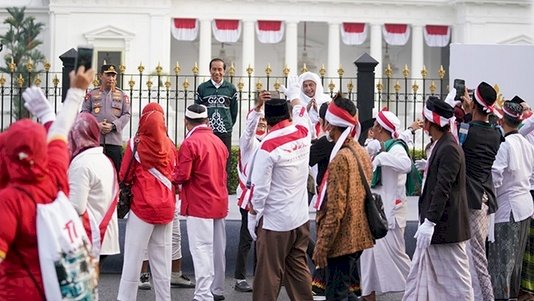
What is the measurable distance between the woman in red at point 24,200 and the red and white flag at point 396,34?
44.2 metres

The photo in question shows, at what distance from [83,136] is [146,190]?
4.12 ft

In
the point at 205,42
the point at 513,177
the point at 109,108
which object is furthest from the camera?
the point at 205,42

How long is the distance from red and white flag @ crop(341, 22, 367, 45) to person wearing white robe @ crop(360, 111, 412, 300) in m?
39.9

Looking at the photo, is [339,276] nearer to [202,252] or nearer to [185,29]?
[202,252]

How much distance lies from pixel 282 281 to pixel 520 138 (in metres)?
2.30

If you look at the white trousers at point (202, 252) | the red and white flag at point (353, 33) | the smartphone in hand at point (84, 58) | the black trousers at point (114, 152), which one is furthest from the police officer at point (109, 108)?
the red and white flag at point (353, 33)

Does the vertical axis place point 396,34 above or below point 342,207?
above

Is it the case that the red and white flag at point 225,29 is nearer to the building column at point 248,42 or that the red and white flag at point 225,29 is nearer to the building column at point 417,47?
the building column at point 248,42

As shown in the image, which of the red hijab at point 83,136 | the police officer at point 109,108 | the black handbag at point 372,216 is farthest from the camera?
the police officer at point 109,108

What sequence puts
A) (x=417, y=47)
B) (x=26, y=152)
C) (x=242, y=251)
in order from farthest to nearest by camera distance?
(x=417, y=47)
(x=242, y=251)
(x=26, y=152)

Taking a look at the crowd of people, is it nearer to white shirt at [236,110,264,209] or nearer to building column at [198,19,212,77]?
white shirt at [236,110,264,209]

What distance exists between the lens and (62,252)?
4699mm

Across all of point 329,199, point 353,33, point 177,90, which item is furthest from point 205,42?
point 329,199

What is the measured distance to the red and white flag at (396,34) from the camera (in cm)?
4838
